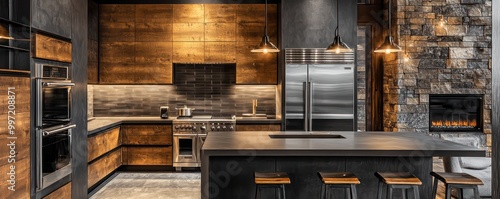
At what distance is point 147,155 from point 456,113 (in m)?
5.30

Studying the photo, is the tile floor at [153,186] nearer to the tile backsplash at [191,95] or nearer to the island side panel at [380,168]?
the island side panel at [380,168]

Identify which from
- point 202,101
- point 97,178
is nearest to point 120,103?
point 202,101

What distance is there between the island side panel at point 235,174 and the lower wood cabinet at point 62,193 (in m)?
1.49

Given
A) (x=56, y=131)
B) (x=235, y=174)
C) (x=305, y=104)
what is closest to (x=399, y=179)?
(x=235, y=174)

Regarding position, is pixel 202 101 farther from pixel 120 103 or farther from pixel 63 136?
pixel 63 136

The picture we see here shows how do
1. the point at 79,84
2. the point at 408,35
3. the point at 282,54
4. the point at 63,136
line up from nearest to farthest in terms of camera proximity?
1. the point at 63,136
2. the point at 79,84
3. the point at 282,54
4. the point at 408,35

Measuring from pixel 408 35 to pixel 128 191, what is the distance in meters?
5.06

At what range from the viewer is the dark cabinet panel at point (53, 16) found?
359 centimetres

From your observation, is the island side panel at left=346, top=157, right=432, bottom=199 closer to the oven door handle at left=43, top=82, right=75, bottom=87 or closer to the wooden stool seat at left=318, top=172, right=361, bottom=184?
the wooden stool seat at left=318, top=172, right=361, bottom=184

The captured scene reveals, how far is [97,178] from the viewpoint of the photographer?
5496mm

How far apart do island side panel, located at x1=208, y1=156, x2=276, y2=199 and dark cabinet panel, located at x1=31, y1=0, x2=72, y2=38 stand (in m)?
1.95

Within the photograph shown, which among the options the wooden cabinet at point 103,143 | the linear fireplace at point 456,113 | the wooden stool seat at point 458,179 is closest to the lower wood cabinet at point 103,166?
the wooden cabinet at point 103,143

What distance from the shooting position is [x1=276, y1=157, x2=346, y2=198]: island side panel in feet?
12.7

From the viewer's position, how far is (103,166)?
5723 millimetres
